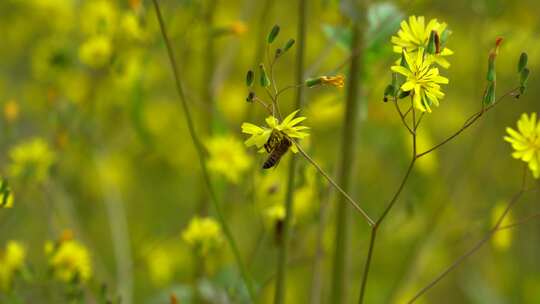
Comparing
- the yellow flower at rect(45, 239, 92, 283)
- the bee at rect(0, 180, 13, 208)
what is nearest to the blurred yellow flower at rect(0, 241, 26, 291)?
the yellow flower at rect(45, 239, 92, 283)

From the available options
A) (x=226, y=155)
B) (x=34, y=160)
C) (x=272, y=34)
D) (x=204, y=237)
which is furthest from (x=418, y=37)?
(x=34, y=160)

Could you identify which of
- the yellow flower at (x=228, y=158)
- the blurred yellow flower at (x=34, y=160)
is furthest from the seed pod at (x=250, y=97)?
the blurred yellow flower at (x=34, y=160)

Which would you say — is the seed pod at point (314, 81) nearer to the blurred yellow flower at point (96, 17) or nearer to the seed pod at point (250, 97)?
the seed pod at point (250, 97)

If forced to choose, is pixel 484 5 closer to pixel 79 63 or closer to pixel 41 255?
pixel 79 63

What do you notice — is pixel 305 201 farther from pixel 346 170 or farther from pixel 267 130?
pixel 267 130

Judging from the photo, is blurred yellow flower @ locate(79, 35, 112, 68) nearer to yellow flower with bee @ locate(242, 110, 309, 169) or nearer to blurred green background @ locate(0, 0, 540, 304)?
blurred green background @ locate(0, 0, 540, 304)

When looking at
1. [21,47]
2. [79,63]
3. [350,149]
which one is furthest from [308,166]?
[21,47]
